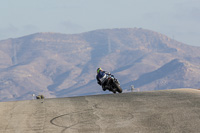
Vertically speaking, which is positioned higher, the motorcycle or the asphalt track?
the asphalt track

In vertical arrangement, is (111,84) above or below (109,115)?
below

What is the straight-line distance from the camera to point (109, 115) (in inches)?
573

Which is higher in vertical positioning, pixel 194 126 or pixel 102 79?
pixel 194 126

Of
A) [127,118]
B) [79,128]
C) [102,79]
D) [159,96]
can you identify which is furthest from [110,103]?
[102,79]

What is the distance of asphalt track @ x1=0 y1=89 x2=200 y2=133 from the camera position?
1252cm

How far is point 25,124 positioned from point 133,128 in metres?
3.51

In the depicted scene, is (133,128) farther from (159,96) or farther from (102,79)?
(102,79)

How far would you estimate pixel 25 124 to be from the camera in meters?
13.8

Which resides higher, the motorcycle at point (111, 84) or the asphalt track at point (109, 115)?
the asphalt track at point (109, 115)

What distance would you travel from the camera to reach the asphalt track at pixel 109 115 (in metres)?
12.5

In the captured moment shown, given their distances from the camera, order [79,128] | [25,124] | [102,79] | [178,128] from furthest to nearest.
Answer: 1. [102,79]
2. [25,124]
3. [79,128]
4. [178,128]

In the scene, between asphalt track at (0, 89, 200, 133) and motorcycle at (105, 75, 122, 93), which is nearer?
asphalt track at (0, 89, 200, 133)

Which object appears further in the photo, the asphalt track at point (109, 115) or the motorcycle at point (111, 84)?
the motorcycle at point (111, 84)

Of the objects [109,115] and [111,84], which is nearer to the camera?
[109,115]
